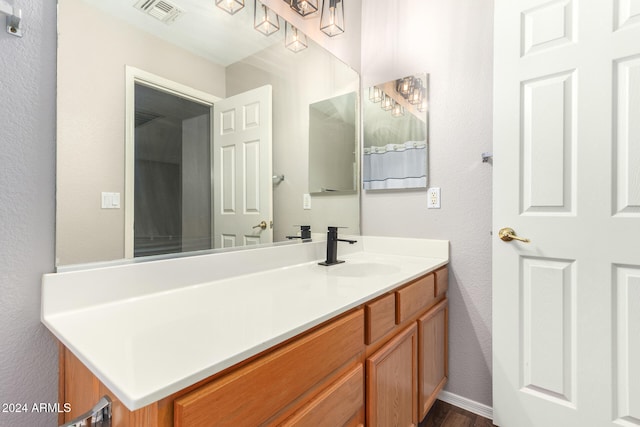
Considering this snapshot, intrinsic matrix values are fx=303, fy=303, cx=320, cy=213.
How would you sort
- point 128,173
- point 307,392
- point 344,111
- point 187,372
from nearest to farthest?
point 187,372 → point 307,392 → point 128,173 → point 344,111

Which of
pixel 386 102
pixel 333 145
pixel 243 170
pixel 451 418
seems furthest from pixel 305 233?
pixel 451 418

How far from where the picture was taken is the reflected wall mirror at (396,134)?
173 cm

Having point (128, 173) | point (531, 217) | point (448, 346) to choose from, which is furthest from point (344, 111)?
point (448, 346)

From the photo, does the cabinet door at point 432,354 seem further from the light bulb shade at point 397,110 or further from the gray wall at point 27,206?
the gray wall at point 27,206

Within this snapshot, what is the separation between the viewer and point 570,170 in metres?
1.26

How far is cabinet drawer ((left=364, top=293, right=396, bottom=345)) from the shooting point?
0.98 m

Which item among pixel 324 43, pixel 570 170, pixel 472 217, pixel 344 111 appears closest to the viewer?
pixel 570 170

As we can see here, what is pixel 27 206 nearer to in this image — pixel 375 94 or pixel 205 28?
pixel 205 28

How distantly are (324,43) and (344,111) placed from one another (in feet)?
1.32

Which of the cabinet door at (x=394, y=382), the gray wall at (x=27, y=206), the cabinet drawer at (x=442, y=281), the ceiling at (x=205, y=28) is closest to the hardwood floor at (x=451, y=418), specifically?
the cabinet door at (x=394, y=382)

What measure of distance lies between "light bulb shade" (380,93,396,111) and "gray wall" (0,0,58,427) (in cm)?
154

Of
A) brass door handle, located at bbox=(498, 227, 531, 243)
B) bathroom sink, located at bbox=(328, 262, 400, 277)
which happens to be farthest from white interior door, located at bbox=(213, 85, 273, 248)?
brass door handle, located at bbox=(498, 227, 531, 243)

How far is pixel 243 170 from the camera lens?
1.35 m

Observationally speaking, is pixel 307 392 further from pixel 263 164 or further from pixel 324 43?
pixel 324 43
